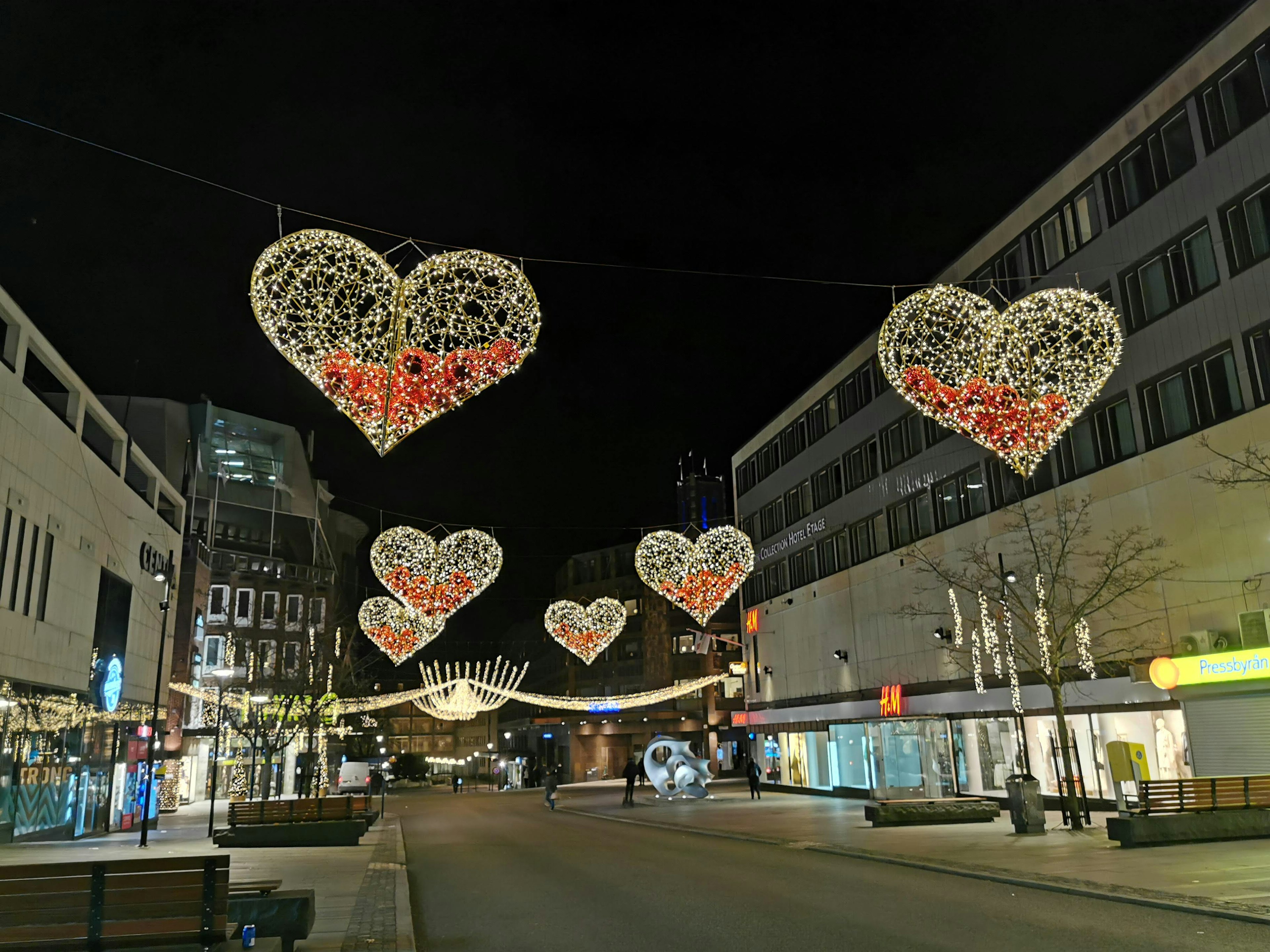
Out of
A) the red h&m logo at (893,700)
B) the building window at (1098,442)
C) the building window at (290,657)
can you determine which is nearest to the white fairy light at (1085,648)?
the building window at (1098,442)

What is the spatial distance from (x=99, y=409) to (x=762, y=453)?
34.9 m

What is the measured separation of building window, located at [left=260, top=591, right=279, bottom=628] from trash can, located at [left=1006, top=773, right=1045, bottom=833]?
73.9 metres

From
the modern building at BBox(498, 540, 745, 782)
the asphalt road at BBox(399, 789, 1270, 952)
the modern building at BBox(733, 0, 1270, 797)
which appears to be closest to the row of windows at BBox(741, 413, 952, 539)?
the modern building at BBox(733, 0, 1270, 797)

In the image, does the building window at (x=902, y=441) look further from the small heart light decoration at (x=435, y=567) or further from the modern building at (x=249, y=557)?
the modern building at (x=249, y=557)

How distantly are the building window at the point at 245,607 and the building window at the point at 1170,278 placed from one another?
73.3m

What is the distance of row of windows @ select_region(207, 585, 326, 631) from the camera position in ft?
270

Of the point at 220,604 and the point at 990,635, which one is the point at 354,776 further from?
the point at 990,635

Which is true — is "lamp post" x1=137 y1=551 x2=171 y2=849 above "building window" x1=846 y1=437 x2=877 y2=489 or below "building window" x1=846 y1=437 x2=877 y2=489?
below

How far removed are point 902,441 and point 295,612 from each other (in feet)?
202

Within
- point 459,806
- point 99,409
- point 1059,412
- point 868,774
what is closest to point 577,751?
point 459,806

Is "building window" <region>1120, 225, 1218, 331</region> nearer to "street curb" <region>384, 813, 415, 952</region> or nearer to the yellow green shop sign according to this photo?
the yellow green shop sign

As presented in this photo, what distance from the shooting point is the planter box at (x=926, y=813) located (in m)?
25.6

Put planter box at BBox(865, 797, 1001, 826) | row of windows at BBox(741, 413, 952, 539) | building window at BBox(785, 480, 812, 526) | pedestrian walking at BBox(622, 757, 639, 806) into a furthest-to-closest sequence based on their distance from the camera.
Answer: building window at BBox(785, 480, 812, 526) < pedestrian walking at BBox(622, 757, 639, 806) < row of windows at BBox(741, 413, 952, 539) < planter box at BBox(865, 797, 1001, 826)

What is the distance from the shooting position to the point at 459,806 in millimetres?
51594
